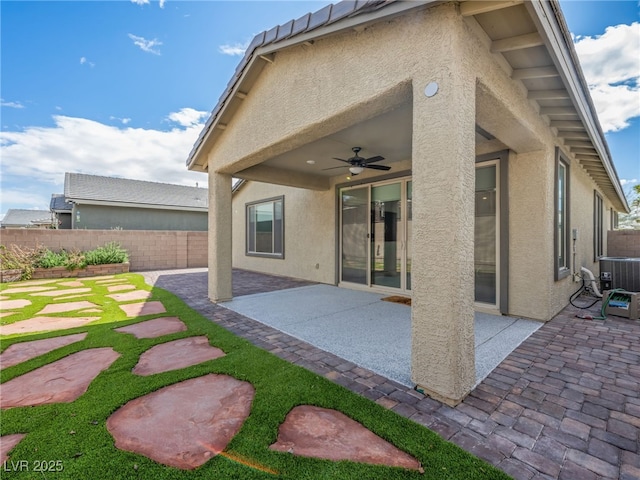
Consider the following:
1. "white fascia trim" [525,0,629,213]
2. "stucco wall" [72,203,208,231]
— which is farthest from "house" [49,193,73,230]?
"white fascia trim" [525,0,629,213]

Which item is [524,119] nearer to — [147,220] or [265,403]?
[265,403]

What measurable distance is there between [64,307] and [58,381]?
4026 mm

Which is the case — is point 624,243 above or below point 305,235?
below

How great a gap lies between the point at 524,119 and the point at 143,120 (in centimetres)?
2266

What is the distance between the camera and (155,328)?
15.1 ft

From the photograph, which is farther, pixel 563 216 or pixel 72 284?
pixel 72 284

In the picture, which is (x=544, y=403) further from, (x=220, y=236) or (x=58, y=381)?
(x=220, y=236)

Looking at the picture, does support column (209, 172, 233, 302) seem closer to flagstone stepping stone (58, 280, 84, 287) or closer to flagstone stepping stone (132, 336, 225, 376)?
flagstone stepping stone (132, 336, 225, 376)

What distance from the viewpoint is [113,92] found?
39.0 ft

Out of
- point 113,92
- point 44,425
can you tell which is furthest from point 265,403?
point 113,92

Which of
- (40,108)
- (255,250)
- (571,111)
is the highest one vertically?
(40,108)

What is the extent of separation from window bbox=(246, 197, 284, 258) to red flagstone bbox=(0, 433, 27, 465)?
892 cm

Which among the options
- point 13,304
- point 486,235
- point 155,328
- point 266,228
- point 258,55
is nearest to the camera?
point 258,55

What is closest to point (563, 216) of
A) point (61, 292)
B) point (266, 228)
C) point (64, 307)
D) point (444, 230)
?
point (444, 230)
